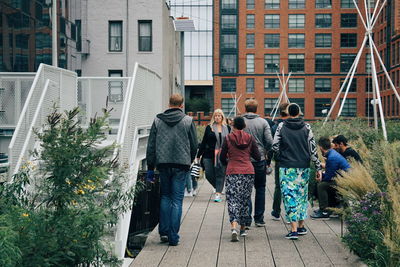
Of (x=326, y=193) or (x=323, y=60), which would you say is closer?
(x=326, y=193)

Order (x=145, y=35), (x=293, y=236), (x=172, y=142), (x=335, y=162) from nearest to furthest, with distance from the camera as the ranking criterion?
(x=172, y=142), (x=293, y=236), (x=335, y=162), (x=145, y=35)

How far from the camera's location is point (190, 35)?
104m

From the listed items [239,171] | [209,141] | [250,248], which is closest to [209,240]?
[250,248]

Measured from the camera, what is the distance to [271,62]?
102m

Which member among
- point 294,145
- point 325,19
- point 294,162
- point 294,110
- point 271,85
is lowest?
point 294,162

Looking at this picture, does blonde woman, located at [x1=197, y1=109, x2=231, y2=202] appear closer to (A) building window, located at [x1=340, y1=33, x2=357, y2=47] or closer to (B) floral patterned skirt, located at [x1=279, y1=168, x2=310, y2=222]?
(B) floral patterned skirt, located at [x1=279, y1=168, x2=310, y2=222]

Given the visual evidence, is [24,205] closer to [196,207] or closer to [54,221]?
[54,221]

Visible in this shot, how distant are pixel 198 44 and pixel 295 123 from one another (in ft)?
315

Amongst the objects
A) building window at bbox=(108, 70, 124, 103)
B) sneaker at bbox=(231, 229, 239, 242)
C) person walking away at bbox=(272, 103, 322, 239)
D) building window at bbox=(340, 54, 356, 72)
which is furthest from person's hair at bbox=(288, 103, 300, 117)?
building window at bbox=(340, 54, 356, 72)

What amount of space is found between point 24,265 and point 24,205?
777mm

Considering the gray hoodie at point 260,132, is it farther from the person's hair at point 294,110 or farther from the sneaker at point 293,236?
the sneaker at point 293,236

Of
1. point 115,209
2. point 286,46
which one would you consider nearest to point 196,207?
point 115,209

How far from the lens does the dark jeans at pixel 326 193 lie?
11406 mm

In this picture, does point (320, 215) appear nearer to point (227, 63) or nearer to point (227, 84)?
point (227, 84)
